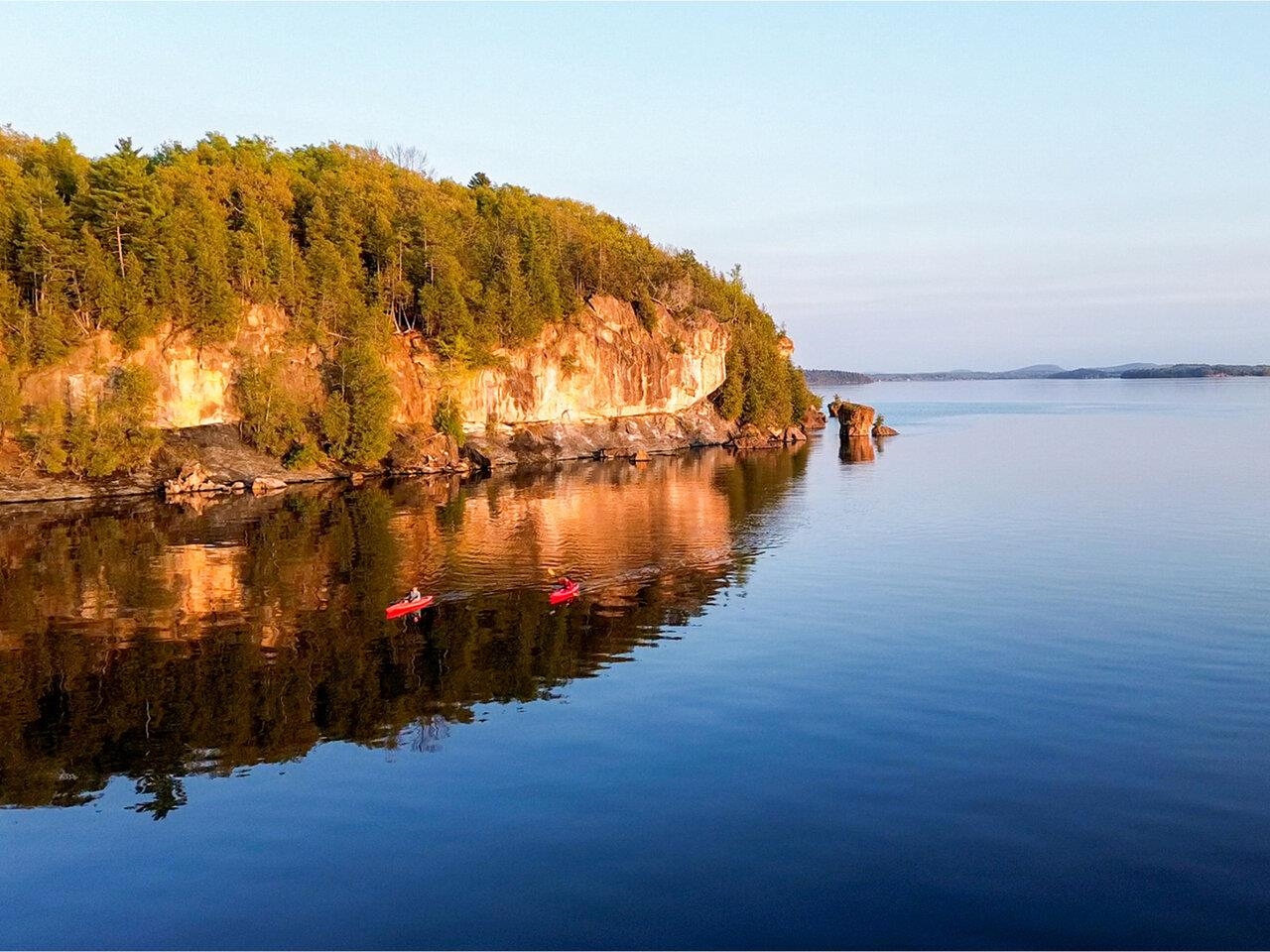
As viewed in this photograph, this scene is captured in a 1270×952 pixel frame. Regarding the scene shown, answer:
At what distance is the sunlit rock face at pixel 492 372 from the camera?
253 feet

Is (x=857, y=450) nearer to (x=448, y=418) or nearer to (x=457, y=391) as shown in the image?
(x=457, y=391)

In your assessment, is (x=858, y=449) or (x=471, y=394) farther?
(x=858, y=449)

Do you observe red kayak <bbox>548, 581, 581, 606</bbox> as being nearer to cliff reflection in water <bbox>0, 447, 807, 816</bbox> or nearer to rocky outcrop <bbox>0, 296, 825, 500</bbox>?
cliff reflection in water <bbox>0, 447, 807, 816</bbox>

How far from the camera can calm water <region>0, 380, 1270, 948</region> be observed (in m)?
18.2

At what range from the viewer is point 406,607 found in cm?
3953

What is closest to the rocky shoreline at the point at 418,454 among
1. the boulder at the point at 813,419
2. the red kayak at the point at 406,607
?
the boulder at the point at 813,419

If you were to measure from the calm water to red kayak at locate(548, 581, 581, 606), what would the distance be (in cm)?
64

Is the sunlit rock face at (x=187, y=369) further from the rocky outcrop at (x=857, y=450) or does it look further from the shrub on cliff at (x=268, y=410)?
the rocky outcrop at (x=857, y=450)

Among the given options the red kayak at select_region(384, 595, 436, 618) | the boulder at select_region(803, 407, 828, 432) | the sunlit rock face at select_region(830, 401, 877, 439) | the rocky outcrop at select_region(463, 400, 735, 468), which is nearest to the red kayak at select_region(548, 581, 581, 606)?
the red kayak at select_region(384, 595, 436, 618)

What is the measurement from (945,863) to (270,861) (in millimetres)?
14084

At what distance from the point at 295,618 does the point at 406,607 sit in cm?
458

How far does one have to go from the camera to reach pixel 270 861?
2005 cm

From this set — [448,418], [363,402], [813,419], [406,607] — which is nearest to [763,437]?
[813,419]

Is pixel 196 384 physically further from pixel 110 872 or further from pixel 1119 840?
pixel 1119 840
